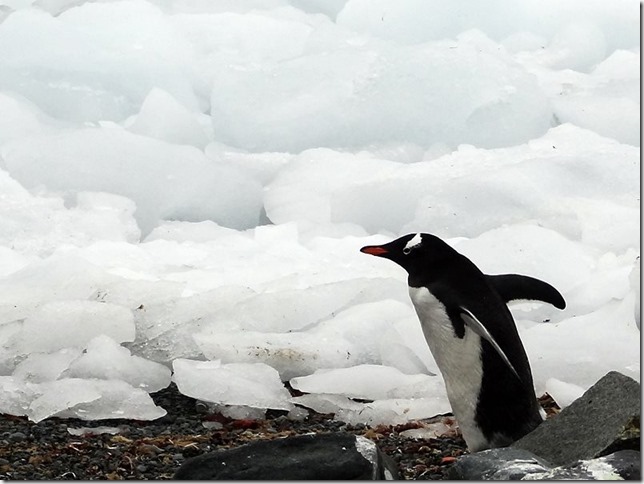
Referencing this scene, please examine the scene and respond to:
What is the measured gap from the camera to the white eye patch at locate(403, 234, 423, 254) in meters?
2.81

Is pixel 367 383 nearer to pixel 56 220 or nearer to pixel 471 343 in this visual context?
pixel 471 343

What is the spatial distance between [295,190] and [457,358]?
8.76 ft

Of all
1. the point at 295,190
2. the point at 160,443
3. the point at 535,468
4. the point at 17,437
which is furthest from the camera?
the point at 295,190

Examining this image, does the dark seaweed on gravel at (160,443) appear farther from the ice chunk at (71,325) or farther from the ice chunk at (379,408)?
the ice chunk at (71,325)

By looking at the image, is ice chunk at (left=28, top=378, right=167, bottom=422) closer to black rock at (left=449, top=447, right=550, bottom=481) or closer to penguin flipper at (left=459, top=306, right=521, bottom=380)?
penguin flipper at (left=459, top=306, right=521, bottom=380)

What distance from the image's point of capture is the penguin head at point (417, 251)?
2.79m

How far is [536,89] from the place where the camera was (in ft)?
19.5

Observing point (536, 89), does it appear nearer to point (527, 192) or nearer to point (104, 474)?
point (527, 192)

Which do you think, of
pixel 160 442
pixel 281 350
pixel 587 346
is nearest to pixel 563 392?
pixel 587 346

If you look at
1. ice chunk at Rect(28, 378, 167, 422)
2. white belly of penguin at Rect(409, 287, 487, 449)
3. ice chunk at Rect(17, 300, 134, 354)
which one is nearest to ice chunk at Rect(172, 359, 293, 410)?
ice chunk at Rect(28, 378, 167, 422)

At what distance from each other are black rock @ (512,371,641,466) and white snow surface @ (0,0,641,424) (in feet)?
2.00

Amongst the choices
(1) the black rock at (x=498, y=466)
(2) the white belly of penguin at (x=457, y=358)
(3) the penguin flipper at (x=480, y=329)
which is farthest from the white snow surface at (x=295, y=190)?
(1) the black rock at (x=498, y=466)

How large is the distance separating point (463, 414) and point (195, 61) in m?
4.24

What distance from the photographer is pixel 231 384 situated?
3305mm
